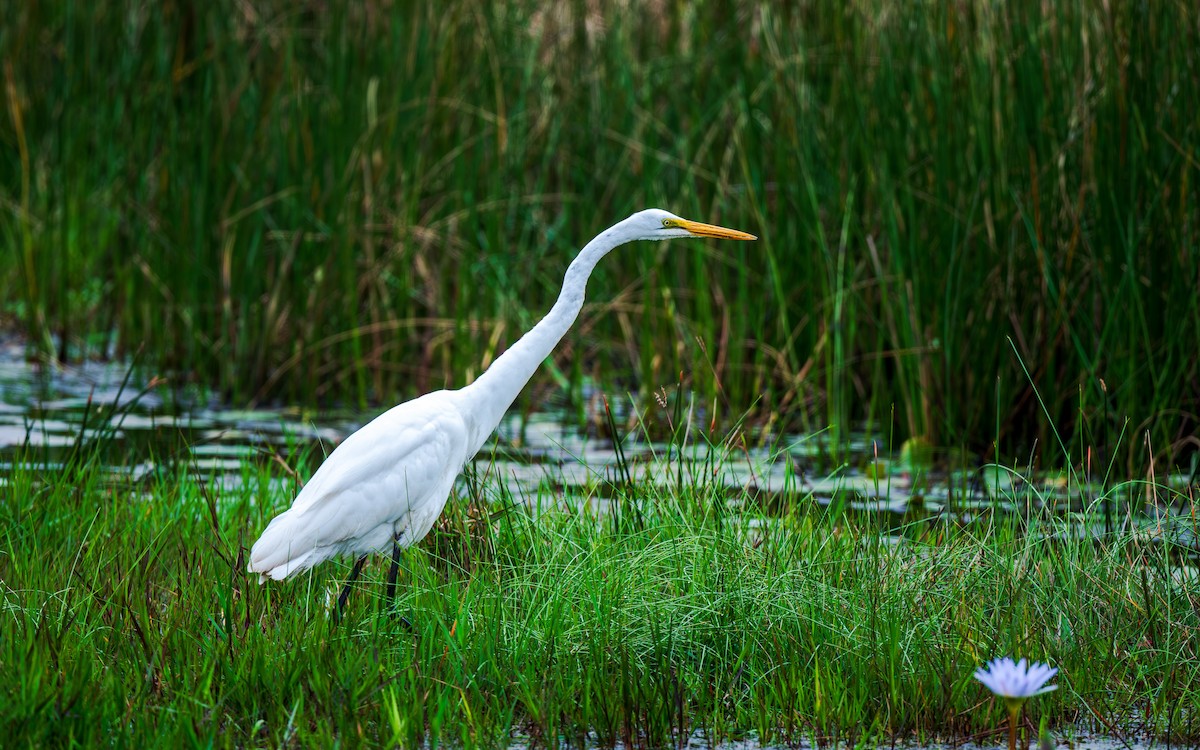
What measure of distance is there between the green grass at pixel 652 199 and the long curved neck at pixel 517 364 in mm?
1189

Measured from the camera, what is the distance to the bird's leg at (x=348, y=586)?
3.52 meters

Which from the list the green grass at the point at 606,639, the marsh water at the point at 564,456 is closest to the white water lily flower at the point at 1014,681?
the green grass at the point at 606,639

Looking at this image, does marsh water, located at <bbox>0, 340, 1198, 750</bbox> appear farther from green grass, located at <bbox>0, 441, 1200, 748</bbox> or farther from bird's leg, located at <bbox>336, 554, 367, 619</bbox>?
bird's leg, located at <bbox>336, 554, 367, 619</bbox>

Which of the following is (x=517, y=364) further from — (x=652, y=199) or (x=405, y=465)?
(x=652, y=199)

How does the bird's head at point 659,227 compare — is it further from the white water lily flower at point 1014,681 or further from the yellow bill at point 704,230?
the white water lily flower at point 1014,681

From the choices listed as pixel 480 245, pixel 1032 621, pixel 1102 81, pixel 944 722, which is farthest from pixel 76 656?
pixel 480 245

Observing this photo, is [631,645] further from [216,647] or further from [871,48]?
[871,48]

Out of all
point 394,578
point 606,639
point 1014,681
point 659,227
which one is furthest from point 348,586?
point 1014,681

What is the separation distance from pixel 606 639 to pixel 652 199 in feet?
12.6

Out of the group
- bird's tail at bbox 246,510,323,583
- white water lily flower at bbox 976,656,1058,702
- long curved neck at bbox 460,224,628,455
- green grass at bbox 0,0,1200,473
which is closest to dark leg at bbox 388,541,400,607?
bird's tail at bbox 246,510,323,583

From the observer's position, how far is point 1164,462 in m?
5.36

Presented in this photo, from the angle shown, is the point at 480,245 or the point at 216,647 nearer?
the point at 216,647

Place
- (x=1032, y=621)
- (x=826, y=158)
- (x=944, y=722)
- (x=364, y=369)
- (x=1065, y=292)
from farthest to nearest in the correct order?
1. (x=364, y=369)
2. (x=826, y=158)
3. (x=1065, y=292)
4. (x=1032, y=621)
5. (x=944, y=722)

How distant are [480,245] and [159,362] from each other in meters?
1.71
